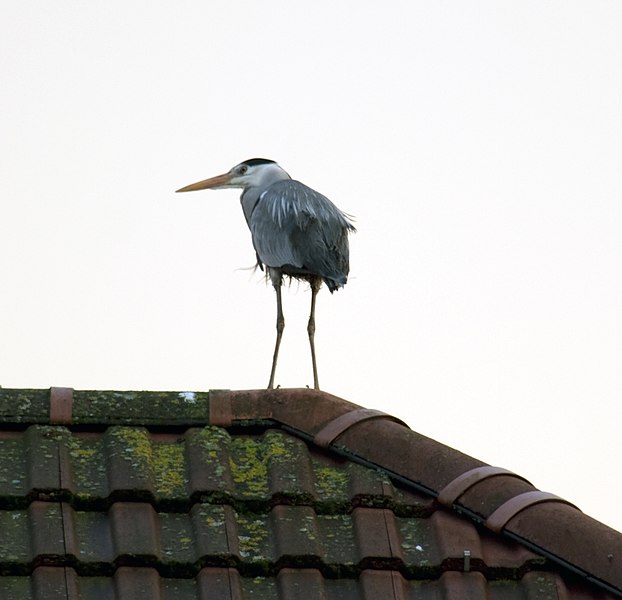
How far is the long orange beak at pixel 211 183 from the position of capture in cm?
920

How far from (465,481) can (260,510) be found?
1.83ft

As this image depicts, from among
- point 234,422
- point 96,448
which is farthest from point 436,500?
point 96,448

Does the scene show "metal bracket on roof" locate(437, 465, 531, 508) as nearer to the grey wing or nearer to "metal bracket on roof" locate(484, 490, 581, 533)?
"metal bracket on roof" locate(484, 490, 581, 533)

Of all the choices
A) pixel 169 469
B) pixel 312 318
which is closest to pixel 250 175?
pixel 312 318

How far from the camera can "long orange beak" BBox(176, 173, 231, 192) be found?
30.2ft

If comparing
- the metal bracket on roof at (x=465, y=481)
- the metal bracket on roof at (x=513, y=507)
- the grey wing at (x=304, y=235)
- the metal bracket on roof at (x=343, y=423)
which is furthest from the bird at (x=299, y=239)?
the metal bracket on roof at (x=513, y=507)

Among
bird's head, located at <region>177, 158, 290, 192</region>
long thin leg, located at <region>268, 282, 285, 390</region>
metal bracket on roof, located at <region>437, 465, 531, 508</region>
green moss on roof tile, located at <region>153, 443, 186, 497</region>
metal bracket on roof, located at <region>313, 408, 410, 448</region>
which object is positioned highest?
bird's head, located at <region>177, 158, 290, 192</region>

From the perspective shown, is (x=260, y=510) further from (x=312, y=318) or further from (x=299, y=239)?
(x=312, y=318)

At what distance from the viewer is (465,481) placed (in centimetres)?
375

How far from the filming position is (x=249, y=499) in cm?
362

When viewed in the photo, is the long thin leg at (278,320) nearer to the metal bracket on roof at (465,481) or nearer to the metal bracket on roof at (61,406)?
the metal bracket on roof at (61,406)

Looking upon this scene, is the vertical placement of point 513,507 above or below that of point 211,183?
below

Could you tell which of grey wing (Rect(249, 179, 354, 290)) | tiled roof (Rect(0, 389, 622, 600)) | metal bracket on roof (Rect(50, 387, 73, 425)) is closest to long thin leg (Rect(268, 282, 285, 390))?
grey wing (Rect(249, 179, 354, 290))

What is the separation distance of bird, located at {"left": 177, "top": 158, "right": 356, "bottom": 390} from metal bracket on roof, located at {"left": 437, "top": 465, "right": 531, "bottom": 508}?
3540 millimetres
